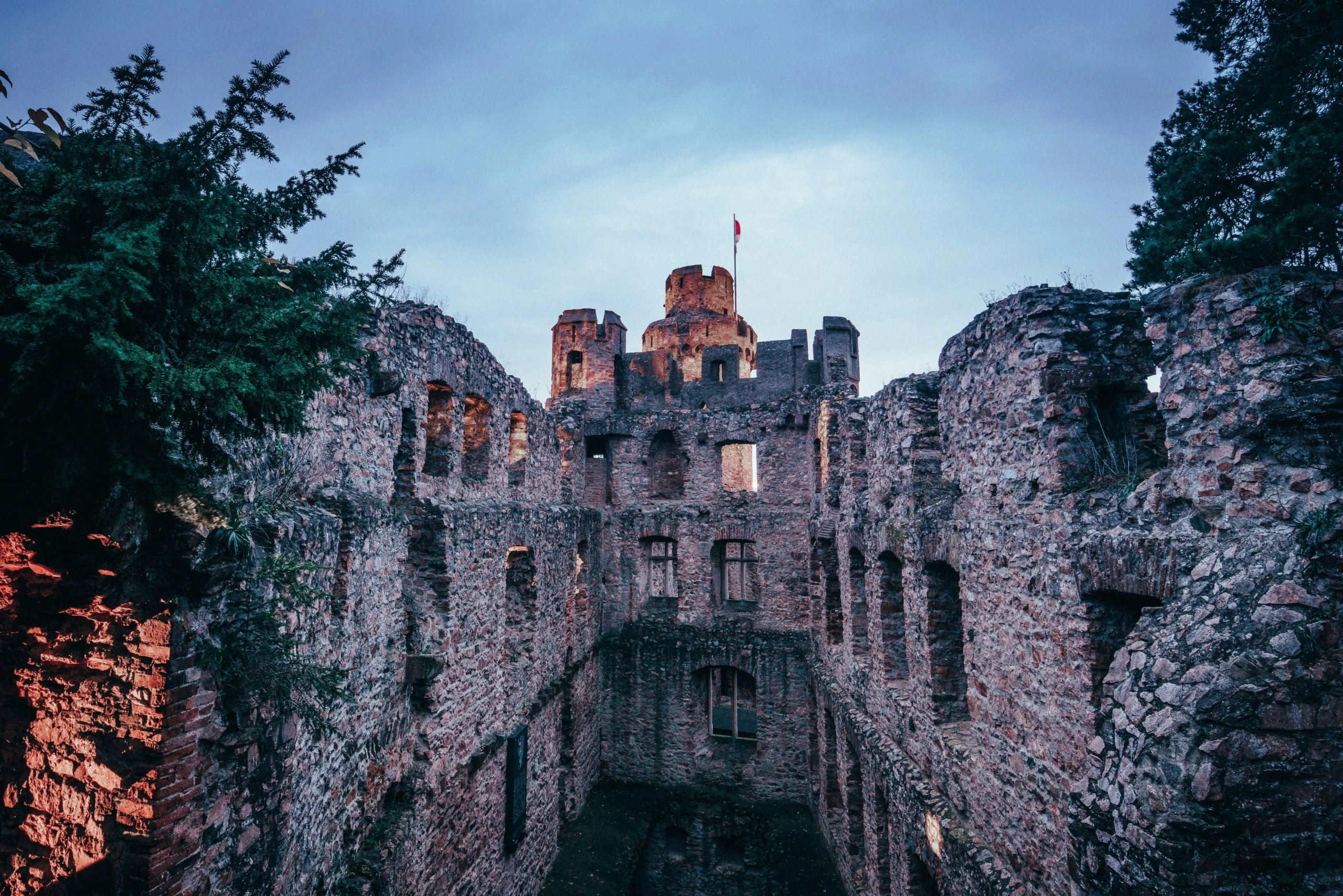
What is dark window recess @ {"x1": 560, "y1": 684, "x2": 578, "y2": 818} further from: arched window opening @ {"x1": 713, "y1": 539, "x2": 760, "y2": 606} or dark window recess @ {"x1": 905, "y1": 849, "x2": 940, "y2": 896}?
dark window recess @ {"x1": 905, "y1": 849, "x2": 940, "y2": 896}

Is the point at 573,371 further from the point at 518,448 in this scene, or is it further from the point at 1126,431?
the point at 1126,431

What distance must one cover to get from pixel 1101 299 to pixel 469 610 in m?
8.07

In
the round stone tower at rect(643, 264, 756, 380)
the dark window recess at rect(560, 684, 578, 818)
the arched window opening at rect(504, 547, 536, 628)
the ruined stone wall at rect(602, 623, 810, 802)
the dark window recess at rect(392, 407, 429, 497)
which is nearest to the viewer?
the dark window recess at rect(392, 407, 429, 497)

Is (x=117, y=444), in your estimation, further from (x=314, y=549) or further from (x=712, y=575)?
(x=712, y=575)

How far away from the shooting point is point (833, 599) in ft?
43.4

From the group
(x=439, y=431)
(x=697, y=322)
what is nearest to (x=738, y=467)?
(x=697, y=322)

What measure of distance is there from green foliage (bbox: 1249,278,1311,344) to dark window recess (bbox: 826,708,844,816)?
10567mm

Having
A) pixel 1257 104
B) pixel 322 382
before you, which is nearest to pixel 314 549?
pixel 322 382

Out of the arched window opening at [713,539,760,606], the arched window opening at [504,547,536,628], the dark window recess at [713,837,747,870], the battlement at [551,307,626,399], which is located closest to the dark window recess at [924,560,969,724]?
the arched window opening at [504,547,536,628]

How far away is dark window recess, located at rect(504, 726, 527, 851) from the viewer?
9.82m

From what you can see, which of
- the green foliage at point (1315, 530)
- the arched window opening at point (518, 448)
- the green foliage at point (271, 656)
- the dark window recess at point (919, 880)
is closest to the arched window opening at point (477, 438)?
the arched window opening at point (518, 448)

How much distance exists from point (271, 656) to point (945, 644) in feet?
22.6

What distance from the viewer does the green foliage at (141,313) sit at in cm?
284

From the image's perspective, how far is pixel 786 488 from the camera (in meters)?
15.7
